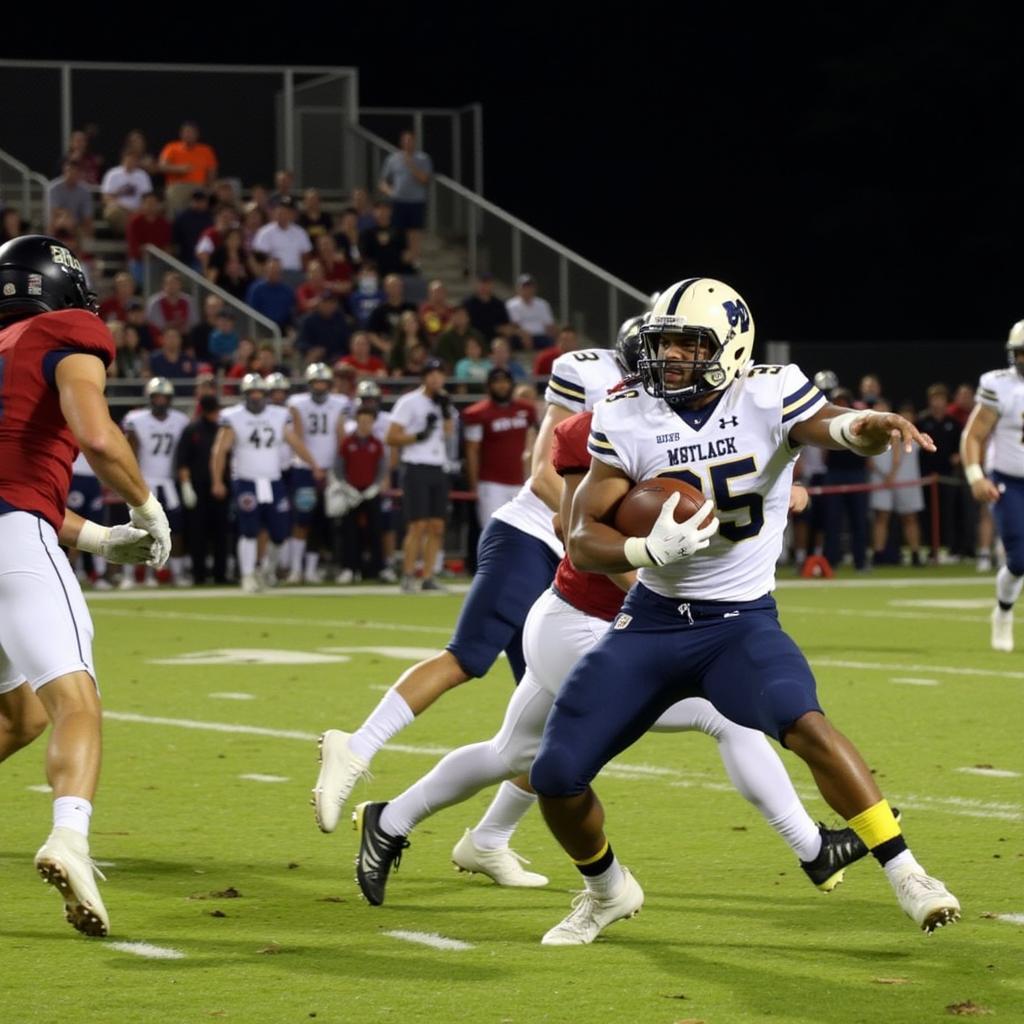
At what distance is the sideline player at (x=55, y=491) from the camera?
5.51m

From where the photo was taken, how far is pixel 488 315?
22.4 meters

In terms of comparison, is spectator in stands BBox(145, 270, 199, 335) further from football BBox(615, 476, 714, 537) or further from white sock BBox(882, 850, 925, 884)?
white sock BBox(882, 850, 925, 884)

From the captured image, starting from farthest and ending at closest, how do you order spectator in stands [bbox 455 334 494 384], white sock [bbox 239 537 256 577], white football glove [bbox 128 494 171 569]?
1. spectator in stands [bbox 455 334 494 384]
2. white sock [bbox 239 537 256 577]
3. white football glove [bbox 128 494 171 569]

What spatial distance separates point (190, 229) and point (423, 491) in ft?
Answer: 20.0

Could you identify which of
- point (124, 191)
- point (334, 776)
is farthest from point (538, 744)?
point (124, 191)

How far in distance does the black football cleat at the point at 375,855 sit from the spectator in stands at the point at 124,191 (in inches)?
697

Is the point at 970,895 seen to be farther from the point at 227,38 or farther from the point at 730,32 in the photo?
the point at 730,32

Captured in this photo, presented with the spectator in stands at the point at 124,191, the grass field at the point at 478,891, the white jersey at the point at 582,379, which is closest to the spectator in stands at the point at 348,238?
the spectator in stands at the point at 124,191

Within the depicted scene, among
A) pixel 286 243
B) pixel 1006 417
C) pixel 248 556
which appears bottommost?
pixel 248 556

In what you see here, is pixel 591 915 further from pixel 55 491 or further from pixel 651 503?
pixel 55 491

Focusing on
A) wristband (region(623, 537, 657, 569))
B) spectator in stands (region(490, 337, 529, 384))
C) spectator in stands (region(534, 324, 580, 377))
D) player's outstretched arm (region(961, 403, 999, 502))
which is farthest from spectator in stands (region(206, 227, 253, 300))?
wristband (region(623, 537, 657, 569))

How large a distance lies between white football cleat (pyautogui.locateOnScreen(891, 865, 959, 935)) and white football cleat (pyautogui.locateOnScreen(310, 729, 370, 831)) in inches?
70.5

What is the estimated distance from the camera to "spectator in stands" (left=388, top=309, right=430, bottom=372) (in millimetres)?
21000

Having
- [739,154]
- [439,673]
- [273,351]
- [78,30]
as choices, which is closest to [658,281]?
[739,154]
